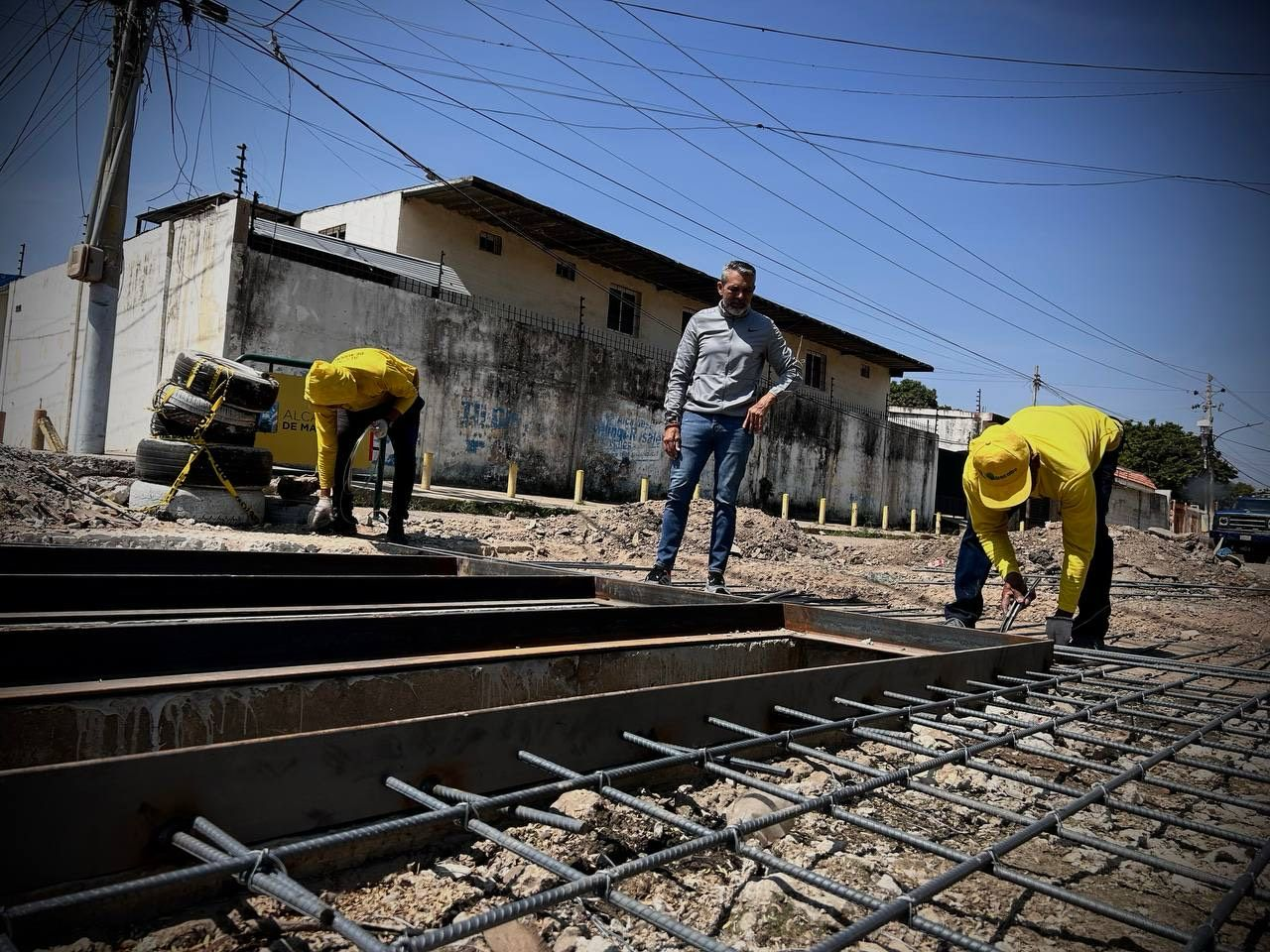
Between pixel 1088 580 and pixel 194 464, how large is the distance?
5.74 m

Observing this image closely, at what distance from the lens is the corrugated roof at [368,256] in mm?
15508

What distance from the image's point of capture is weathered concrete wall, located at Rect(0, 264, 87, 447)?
Result: 1823 cm

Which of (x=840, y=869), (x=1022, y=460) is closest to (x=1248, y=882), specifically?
(x=840, y=869)

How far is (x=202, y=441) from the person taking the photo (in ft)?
19.1

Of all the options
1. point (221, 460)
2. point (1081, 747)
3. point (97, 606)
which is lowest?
point (1081, 747)

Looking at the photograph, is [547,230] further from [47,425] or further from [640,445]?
[47,425]

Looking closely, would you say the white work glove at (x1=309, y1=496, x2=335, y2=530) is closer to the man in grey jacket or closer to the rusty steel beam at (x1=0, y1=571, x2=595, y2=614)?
the rusty steel beam at (x1=0, y1=571, x2=595, y2=614)

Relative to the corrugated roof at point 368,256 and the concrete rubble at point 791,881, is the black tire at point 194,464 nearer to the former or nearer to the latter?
the concrete rubble at point 791,881

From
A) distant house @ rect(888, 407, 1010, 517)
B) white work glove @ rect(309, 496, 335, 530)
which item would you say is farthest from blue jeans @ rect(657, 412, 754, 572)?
distant house @ rect(888, 407, 1010, 517)

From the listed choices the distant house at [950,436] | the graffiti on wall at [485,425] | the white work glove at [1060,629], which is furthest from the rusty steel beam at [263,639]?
the distant house at [950,436]

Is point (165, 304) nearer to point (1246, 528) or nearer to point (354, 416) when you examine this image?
point (354, 416)

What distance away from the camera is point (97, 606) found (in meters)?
2.49

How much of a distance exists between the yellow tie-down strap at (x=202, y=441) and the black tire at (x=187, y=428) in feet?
0.11

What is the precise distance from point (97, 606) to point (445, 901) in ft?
6.09
